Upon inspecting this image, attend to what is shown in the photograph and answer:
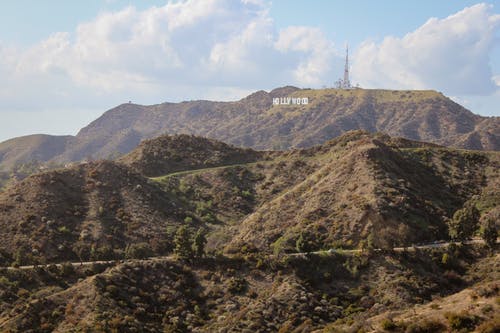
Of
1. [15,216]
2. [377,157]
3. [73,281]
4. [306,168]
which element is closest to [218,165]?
[306,168]

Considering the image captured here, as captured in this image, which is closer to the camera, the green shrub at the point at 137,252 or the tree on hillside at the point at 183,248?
the tree on hillside at the point at 183,248

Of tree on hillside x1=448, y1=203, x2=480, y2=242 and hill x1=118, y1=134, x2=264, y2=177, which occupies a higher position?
hill x1=118, y1=134, x2=264, y2=177

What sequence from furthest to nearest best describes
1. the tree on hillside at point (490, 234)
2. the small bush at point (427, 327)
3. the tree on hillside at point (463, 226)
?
1. the tree on hillside at point (463, 226)
2. the tree on hillside at point (490, 234)
3. the small bush at point (427, 327)

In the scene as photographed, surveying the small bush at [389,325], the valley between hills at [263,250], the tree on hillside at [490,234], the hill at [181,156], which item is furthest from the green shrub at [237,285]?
the hill at [181,156]

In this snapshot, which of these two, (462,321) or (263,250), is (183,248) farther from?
(462,321)

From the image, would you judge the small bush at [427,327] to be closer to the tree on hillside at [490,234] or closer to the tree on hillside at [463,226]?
the tree on hillside at [490,234]

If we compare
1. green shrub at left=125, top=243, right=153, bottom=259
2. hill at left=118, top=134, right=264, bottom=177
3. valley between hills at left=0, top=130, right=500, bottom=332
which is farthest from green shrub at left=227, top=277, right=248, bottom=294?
hill at left=118, top=134, right=264, bottom=177

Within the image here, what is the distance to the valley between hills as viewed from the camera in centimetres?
4725

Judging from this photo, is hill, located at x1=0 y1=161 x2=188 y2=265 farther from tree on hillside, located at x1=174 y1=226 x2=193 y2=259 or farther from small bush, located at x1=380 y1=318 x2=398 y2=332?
small bush, located at x1=380 y1=318 x2=398 y2=332

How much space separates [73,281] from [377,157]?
49578mm

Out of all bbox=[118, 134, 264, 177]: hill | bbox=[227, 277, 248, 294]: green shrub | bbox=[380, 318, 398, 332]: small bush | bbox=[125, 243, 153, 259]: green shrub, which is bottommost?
bbox=[227, 277, 248, 294]: green shrub

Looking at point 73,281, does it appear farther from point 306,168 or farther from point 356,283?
point 306,168

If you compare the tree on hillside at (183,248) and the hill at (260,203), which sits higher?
the hill at (260,203)

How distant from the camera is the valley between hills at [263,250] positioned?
155 ft
